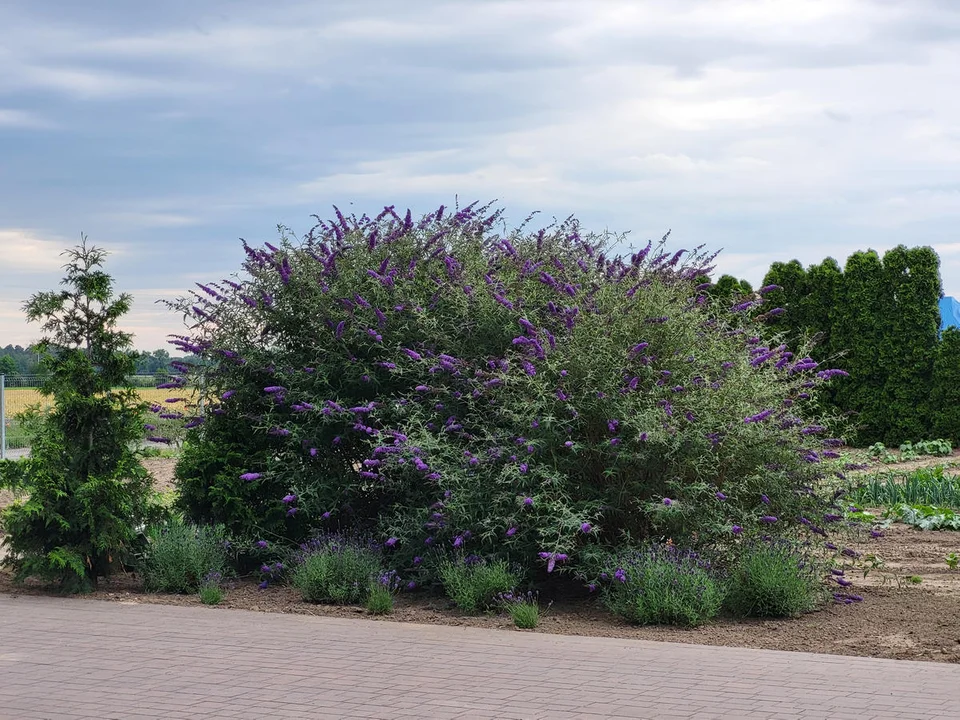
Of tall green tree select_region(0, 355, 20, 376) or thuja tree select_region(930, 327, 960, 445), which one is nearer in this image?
thuja tree select_region(930, 327, 960, 445)

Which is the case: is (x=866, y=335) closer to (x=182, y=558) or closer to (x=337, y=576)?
(x=337, y=576)

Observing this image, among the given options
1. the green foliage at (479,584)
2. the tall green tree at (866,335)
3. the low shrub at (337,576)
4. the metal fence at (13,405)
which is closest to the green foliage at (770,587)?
the green foliage at (479,584)

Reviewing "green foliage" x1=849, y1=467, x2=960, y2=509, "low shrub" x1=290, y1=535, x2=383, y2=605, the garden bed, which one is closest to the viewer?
the garden bed

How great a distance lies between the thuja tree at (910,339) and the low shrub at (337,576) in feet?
53.5

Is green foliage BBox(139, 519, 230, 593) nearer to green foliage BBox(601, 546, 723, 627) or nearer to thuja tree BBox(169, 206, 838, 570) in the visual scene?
thuja tree BBox(169, 206, 838, 570)

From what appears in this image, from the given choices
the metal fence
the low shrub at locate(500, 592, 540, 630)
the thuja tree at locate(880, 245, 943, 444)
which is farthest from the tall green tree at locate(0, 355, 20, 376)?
the low shrub at locate(500, 592, 540, 630)

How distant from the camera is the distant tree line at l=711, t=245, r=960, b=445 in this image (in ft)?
76.1

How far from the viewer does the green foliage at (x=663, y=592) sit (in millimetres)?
8953

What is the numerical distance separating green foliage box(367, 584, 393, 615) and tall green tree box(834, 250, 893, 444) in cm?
1656

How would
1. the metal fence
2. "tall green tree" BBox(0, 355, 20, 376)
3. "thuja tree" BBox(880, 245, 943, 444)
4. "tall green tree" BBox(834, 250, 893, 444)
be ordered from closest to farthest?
"thuja tree" BBox(880, 245, 943, 444) < "tall green tree" BBox(834, 250, 893, 444) < the metal fence < "tall green tree" BBox(0, 355, 20, 376)

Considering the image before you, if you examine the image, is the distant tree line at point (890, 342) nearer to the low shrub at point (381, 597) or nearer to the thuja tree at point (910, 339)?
the thuja tree at point (910, 339)

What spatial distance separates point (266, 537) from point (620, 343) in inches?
164

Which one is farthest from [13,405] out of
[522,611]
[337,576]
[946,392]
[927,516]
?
[522,611]

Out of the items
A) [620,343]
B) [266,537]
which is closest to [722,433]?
[620,343]
